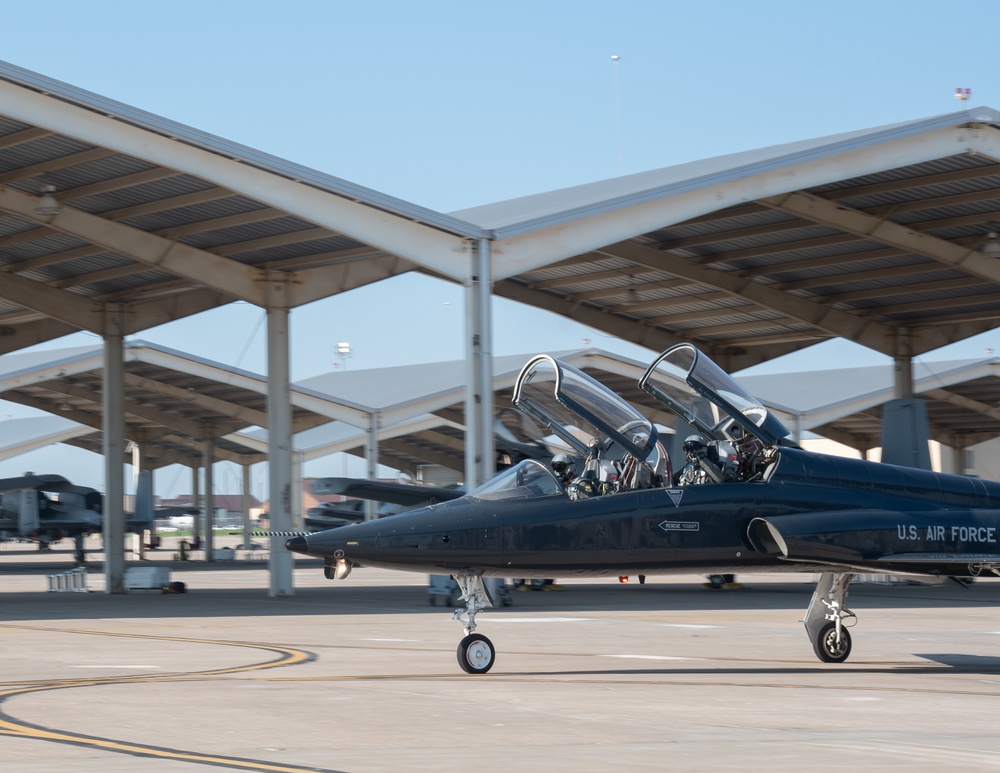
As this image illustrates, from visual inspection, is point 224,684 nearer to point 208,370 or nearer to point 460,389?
point 460,389

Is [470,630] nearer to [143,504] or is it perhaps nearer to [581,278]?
[581,278]

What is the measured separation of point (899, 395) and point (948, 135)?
581 inches

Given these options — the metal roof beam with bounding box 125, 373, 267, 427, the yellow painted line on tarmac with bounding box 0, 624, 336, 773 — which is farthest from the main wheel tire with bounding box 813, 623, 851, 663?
the metal roof beam with bounding box 125, 373, 267, 427

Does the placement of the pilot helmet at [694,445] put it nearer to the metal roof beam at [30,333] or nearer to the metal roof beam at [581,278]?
the metal roof beam at [581,278]

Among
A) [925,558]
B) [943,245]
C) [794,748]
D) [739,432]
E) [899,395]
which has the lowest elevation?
[794,748]

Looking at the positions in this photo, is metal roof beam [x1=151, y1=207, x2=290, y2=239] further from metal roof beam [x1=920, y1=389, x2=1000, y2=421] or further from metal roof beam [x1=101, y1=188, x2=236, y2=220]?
metal roof beam [x1=920, y1=389, x2=1000, y2=421]

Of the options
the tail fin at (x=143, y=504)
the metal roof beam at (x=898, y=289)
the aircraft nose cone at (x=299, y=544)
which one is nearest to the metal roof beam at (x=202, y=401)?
the tail fin at (x=143, y=504)

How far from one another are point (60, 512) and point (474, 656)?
44.3 meters

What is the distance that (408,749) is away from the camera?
794 cm

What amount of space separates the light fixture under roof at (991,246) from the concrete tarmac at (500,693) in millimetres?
10219

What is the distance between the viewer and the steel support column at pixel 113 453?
3288 cm

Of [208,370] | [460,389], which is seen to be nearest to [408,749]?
[460,389]

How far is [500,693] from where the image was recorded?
11.0m

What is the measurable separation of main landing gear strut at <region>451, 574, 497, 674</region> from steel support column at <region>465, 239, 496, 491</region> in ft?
28.8
